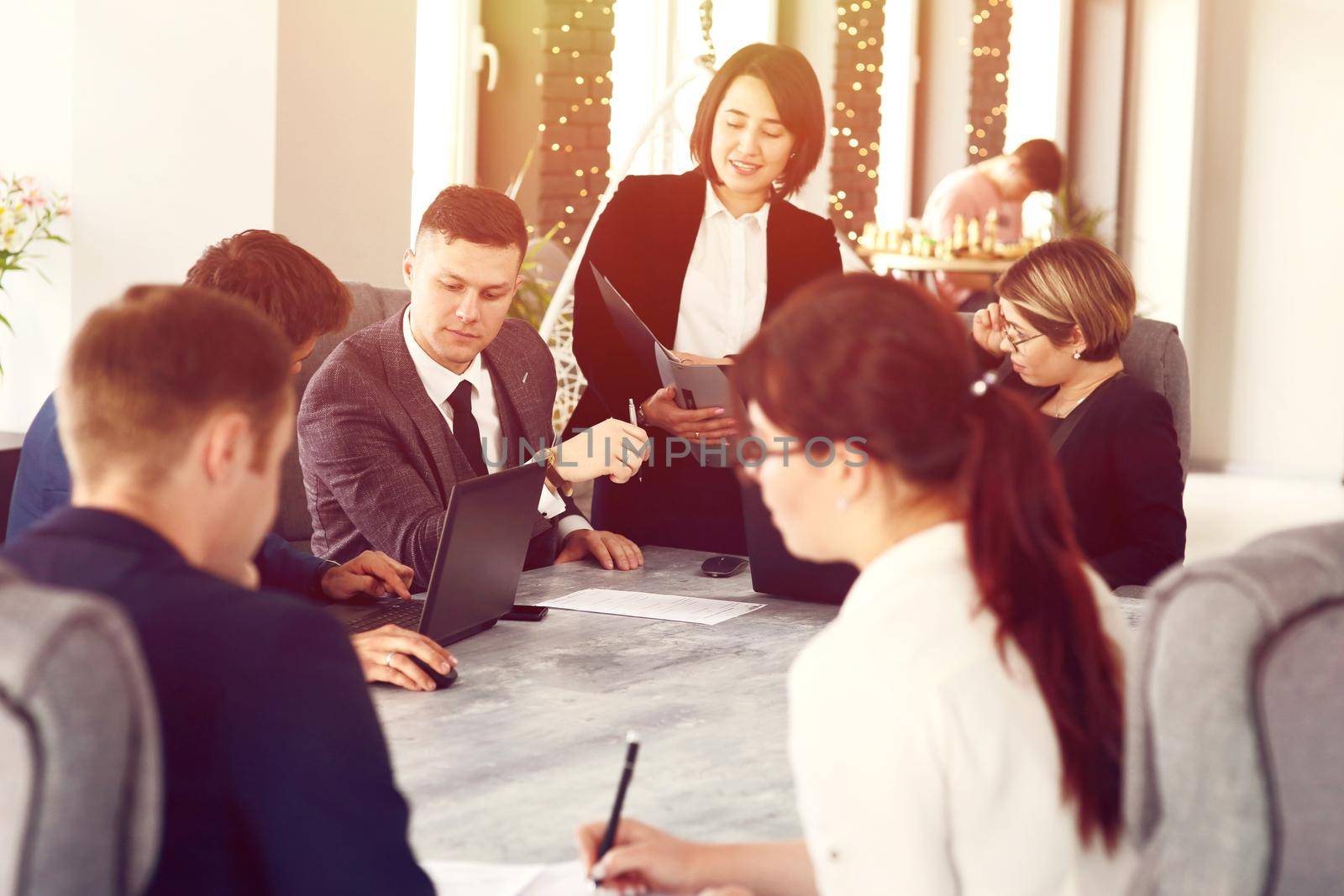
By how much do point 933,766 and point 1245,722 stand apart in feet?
0.61

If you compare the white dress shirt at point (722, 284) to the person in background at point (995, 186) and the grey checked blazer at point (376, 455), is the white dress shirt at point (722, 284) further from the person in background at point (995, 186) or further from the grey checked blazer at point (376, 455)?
the person in background at point (995, 186)

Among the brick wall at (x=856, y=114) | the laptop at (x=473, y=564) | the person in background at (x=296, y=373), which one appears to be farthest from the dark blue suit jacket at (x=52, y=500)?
the brick wall at (x=856, y=114)

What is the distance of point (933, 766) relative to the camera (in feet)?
2.99

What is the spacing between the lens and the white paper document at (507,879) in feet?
3.66

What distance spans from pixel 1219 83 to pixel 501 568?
724cm

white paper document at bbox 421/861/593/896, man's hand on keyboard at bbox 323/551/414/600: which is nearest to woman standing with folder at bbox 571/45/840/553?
man's hand on keyboard at bbox 323/551/414/600

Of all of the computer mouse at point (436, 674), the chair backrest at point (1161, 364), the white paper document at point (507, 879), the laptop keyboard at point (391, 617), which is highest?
the chair backrest at point (1161, 364)

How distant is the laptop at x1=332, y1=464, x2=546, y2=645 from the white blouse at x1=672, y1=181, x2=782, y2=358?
90 centimetres

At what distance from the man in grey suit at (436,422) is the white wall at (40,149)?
4.61ft

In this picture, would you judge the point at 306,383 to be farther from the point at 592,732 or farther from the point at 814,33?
the point at 814,33

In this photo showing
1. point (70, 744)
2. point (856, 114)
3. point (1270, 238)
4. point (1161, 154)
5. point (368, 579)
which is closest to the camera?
point (70, 744)

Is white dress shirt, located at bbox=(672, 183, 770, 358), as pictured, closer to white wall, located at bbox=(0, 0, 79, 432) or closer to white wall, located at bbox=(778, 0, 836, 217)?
white wall, located at bbox=(0, 0, 79, 432)

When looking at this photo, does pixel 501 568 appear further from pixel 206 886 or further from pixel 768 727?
pixel 206 886

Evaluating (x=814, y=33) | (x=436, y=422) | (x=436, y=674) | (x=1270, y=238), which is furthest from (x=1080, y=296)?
(x=1270, y=238)
